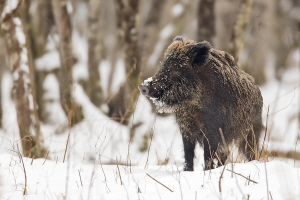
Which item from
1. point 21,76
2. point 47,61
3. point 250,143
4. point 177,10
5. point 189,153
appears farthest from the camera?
point 177,10

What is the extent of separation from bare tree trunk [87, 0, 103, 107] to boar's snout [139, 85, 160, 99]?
7.69m

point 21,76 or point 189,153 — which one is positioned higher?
point 21,76

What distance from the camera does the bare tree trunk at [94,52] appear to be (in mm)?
12555

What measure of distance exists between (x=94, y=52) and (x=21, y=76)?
5139 millimetres

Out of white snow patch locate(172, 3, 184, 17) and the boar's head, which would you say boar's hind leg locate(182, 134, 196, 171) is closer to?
the boar's head

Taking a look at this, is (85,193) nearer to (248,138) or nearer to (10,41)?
(248,138)

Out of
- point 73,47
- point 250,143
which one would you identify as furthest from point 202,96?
point 73,47

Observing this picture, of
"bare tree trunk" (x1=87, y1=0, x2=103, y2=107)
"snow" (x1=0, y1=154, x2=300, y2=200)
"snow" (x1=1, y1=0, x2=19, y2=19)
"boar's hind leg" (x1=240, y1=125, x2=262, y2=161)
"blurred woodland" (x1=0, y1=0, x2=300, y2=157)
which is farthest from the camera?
"bare tree trunk" (x1=87, y1=0, x2=103, y2=107)

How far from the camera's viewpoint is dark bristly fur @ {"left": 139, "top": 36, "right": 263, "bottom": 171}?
194 inches

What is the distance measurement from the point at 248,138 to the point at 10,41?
14.3ft

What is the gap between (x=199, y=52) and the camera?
4957 mm

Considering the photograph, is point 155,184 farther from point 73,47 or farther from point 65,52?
point 73,47

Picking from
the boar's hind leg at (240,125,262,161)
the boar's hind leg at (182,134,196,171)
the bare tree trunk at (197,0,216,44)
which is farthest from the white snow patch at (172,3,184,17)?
the boar's hind leg at (182,134,196,171)

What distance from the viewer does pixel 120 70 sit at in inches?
1260
